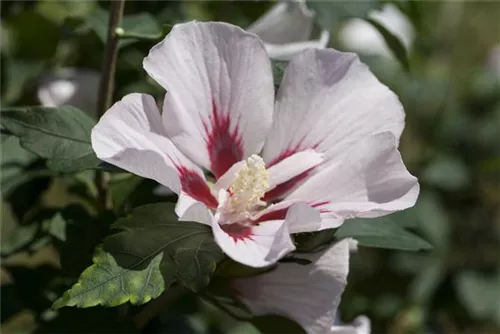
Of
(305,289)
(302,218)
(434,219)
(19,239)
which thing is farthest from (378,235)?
(434,219)

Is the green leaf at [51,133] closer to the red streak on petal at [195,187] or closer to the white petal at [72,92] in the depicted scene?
the red streak on petal at [195,187]

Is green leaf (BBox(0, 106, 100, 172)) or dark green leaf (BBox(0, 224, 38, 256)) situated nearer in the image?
green leaf (BBox(0, 106, 100, 172))

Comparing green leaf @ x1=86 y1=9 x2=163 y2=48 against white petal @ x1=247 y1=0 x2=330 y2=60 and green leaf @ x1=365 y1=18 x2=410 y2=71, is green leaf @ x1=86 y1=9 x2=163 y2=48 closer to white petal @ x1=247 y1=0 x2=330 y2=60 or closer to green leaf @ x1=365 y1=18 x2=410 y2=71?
white petal @ x1=247 y1=0 x2=330 y2=60

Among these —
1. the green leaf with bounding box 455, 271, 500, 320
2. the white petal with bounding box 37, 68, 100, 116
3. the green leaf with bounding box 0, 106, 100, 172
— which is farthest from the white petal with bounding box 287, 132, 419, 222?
the green leaf with bounding box 455, 271, 500, 320

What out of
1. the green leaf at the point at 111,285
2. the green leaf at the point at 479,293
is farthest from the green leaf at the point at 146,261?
the green leaf at the point at 479,293

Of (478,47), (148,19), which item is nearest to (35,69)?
(148,19)
